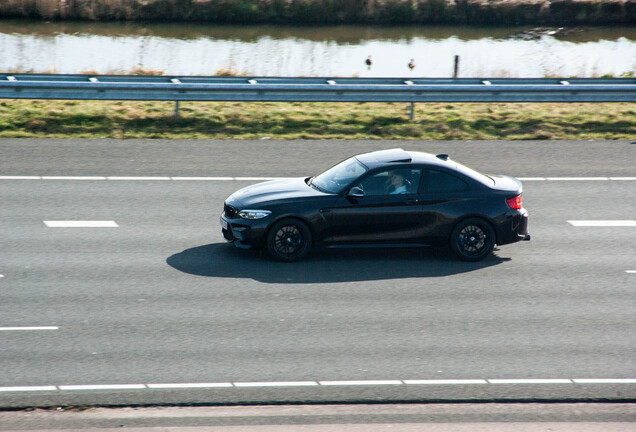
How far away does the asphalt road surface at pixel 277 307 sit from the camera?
8.56 meters

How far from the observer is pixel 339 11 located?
1575 inches

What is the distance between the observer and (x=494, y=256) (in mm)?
12688

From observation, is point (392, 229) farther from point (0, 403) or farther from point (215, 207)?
point (0, 403)

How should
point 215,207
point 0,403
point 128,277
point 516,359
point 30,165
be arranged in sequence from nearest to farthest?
point 0,403 < point 516,359 < point 128,277 < point 215,207 < point 30,165

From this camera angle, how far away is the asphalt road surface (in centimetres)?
856

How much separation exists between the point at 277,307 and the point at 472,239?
3364 millimetres

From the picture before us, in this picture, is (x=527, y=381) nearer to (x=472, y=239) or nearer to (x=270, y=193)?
(x=472, y=239)

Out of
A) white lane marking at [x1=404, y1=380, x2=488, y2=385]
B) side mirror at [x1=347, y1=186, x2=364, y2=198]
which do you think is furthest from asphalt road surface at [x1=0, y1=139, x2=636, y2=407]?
side mirror at [x1=347, y1=186, x2=364, y2=198]

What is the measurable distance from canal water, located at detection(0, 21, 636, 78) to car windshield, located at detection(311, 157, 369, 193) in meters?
14.9

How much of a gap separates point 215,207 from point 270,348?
5501 millimetres

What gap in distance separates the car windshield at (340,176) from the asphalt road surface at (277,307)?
3.33ft

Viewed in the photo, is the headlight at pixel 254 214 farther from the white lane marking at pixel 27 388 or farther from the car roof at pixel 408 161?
the white lane marking at pixel 27 388

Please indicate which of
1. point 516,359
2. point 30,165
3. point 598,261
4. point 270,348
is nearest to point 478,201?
point 598,261

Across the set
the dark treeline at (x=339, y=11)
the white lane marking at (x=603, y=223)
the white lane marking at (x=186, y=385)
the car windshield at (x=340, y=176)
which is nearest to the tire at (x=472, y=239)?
the car windshield at (x=340, y=176)
